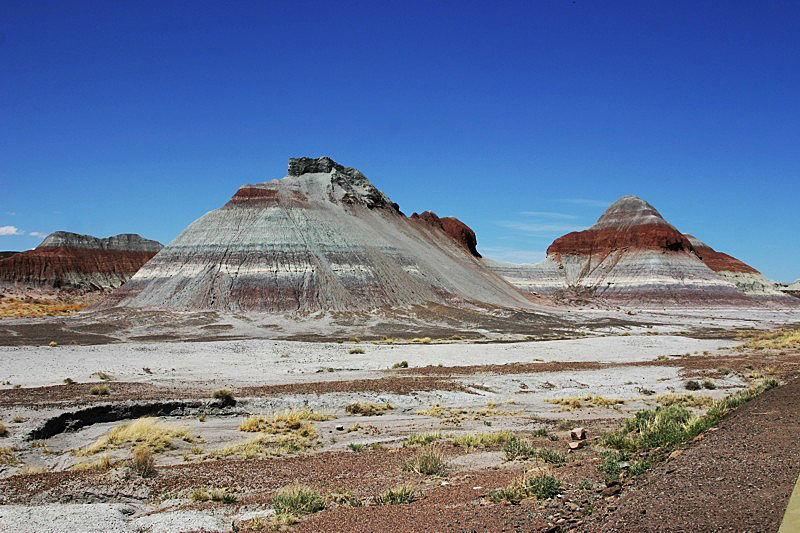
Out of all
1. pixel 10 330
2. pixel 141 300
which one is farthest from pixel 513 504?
pixel 141 300

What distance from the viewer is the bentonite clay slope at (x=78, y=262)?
128 m

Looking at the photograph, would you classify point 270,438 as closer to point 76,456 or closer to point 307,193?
point 76,456

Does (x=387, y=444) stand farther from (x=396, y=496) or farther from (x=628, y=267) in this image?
(x=628, y=267)

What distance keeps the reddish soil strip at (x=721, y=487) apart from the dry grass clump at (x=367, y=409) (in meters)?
13.1

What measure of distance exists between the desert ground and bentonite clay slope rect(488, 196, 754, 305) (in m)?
78.6

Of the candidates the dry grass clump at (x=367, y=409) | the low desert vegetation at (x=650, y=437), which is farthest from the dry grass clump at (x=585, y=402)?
the low desert vegetation at (x=650, y=437)

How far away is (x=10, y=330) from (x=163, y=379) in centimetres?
3655

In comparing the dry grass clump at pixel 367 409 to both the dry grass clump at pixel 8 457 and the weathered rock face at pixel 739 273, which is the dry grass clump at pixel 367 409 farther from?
the weathered rock face at pixel 739 273

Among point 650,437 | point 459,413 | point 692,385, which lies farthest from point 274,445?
point 692,385

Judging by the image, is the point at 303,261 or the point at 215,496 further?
the point at 303,261

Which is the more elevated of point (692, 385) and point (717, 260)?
point (717, 260)

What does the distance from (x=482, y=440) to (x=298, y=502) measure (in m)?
6.53

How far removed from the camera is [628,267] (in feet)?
403

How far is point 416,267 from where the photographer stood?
88.0 meters
